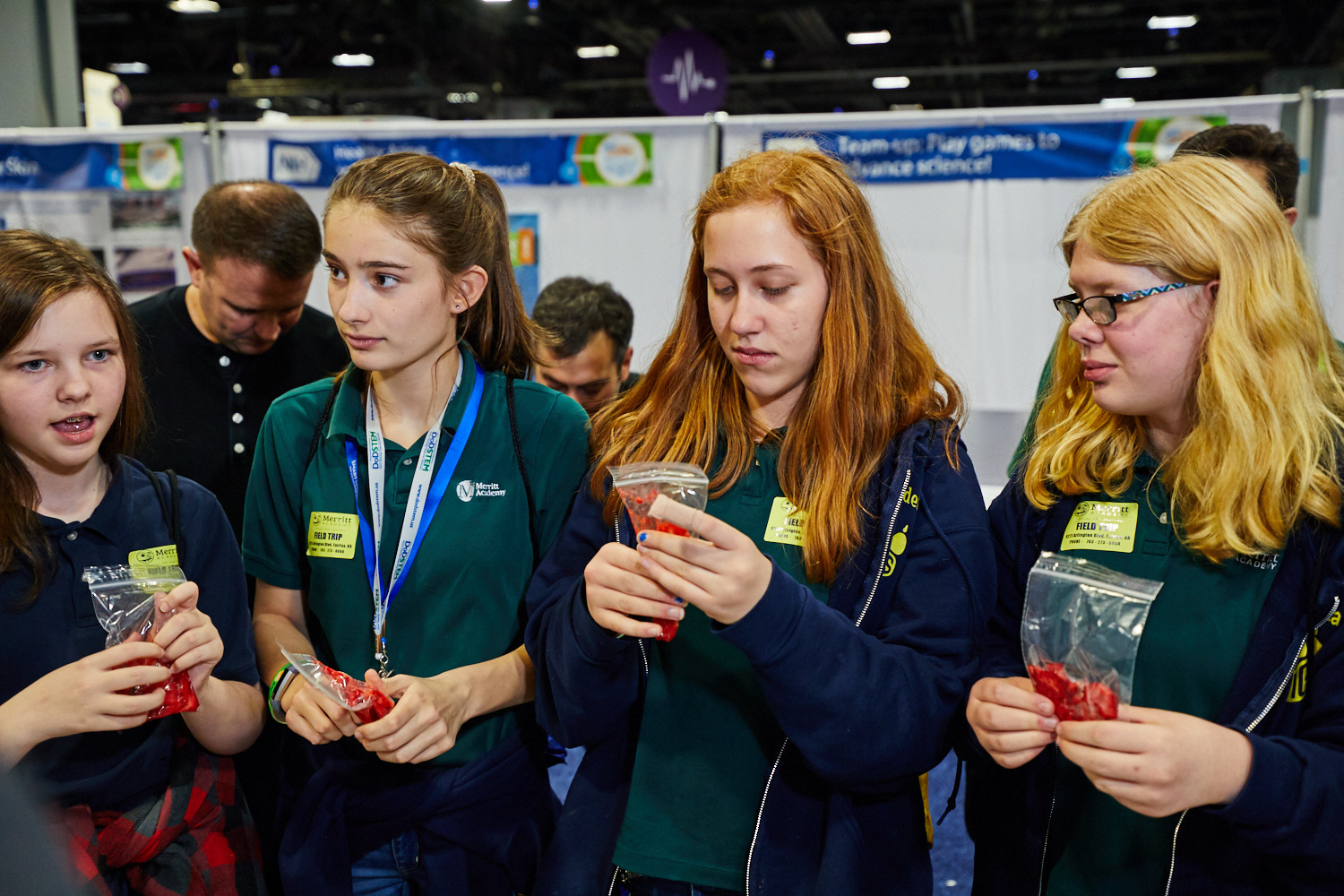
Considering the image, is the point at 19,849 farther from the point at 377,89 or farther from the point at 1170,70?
the point at 1170,70

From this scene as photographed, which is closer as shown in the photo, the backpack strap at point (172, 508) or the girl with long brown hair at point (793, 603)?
the girl with long brown hair at point (793, 603)

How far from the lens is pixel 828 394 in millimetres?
1573

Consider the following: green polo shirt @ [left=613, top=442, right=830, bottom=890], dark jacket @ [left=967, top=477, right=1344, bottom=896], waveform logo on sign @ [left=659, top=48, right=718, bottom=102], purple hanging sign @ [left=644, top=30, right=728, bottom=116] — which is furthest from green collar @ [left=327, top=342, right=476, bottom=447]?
waveform logo on sign @ [left=659, top=48, right=718, bottom=102]

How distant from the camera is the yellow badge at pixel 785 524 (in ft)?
5.09

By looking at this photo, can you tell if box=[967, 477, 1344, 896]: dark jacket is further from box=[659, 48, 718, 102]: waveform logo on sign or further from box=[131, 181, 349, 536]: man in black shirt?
box=[659, 48, 718, 102]: waveform logo on sign

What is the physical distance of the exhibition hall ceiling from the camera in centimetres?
1587

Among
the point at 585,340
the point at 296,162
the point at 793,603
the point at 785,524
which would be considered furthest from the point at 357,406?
the point at 296,162

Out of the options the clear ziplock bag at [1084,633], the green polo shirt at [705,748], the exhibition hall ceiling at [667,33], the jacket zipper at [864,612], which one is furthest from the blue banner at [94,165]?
the exhibition hall ceiling at [667,33]

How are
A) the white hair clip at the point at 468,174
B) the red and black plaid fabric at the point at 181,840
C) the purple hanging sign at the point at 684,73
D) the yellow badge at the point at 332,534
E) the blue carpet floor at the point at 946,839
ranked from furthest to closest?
1. the purple hanging sign at the point at 684,73
2. the blue carpet floor at the point at 946,839
3. the white hair clip at the point at 468,174
4. the yellow badge at the point at 332,534
5. the red and black plaid fabric at the point at 181,840

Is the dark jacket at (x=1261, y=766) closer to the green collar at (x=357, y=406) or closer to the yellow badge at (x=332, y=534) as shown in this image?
the green collar at (x=357, y=406)

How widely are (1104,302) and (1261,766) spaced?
0.65 m

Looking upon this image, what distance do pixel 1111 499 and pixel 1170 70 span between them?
21.5 m

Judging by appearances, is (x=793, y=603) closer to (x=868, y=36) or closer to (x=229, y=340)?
(x=229, y=340)

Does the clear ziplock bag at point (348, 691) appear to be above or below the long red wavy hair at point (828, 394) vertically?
below
